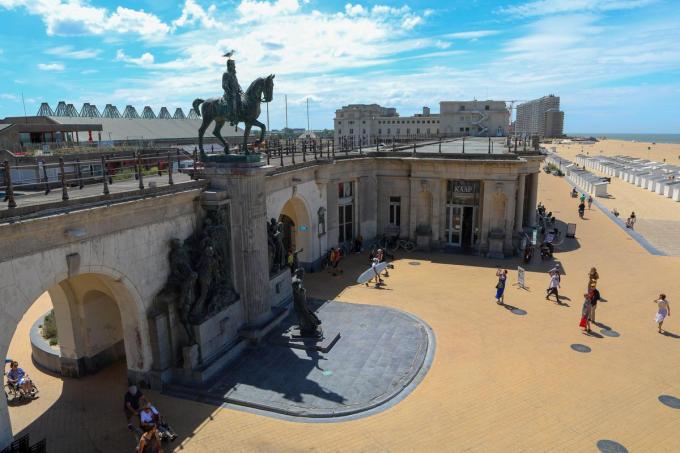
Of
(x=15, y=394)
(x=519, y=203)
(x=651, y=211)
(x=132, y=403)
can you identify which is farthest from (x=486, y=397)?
(x=651, y=211)

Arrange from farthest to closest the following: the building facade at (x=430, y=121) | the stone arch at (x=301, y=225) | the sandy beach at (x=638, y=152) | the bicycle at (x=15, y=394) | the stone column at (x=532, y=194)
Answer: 1. the sandy beach at (x=638, y=152)
2. the building facade at (x=430, y=121)
3. the stone column at (x=532, y=194)
4. the stone arch at (x=301, y=225)
5. the bicycle at (x=15, y=394)

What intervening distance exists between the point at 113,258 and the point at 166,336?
2.80 metres

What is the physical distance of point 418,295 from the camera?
64.4 feet

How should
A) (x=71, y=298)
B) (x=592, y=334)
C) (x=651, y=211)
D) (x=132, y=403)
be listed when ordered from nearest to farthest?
(x=132, y=403) < (x=71, y=298) < (x=592, y=334) < (x=651, y=211)

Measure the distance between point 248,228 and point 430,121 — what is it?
4146 inches

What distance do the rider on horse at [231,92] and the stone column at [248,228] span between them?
1.62 metres

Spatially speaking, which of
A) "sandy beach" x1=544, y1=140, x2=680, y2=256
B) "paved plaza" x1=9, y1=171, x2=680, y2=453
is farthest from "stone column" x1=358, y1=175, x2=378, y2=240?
"sandy beach" x1=544, y1=140, x2=680, y2=256

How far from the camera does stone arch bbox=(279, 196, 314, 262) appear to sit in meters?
22.2

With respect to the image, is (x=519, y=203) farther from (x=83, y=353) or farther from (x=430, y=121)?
(x=430, y=121)

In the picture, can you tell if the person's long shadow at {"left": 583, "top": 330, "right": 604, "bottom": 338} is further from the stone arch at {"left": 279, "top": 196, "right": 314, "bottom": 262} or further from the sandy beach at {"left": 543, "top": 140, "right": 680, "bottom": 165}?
the sandy beach at {"left": 543, "top": 140, "right": 680, "bottom": 165}

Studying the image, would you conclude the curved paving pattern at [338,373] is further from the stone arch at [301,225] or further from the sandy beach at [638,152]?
the sandy beach at [638,152]

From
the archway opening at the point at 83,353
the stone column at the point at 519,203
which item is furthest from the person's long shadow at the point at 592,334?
the archway opening at the point at 83,353

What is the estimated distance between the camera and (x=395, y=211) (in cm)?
2836

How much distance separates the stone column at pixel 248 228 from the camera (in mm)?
14126
